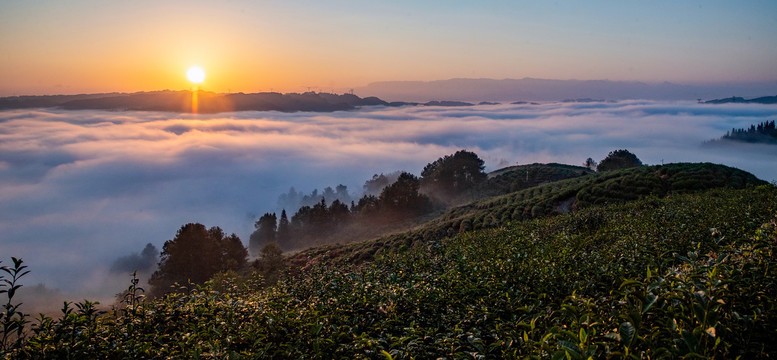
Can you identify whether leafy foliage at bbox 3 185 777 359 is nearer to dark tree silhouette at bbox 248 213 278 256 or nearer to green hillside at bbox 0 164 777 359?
green hillside at bbox 0 164 777 359

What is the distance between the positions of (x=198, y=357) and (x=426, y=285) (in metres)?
3.87

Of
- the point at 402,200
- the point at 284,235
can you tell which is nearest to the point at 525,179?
the point at 402,200

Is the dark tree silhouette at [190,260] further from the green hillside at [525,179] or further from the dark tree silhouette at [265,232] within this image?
the dark tree silhouette at [265,232]

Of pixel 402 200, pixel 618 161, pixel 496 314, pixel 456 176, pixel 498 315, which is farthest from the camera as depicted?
pixel 456 176

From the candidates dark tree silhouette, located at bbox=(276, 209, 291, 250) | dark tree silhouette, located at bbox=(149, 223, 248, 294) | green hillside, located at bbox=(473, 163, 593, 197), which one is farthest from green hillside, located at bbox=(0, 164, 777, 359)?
dark tree silhouette, located at bbox=(276, 209, 291, 250)

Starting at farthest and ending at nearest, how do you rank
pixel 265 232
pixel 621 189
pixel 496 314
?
pixel 265 232 → pixel 621 189 → pixel 496 314

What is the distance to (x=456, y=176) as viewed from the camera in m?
114

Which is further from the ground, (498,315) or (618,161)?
(498,315)

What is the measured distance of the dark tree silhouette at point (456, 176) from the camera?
4353 inches

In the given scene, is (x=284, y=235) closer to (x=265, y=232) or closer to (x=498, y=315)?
(x=265, y=232)

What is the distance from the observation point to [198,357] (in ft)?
13.7

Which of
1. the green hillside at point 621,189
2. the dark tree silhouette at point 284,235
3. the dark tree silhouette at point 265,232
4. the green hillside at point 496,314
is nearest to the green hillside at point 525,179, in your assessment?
the green hillside at point 621,189

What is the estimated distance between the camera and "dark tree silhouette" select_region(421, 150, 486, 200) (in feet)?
363

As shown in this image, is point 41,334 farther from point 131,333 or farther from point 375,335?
point 375,335
